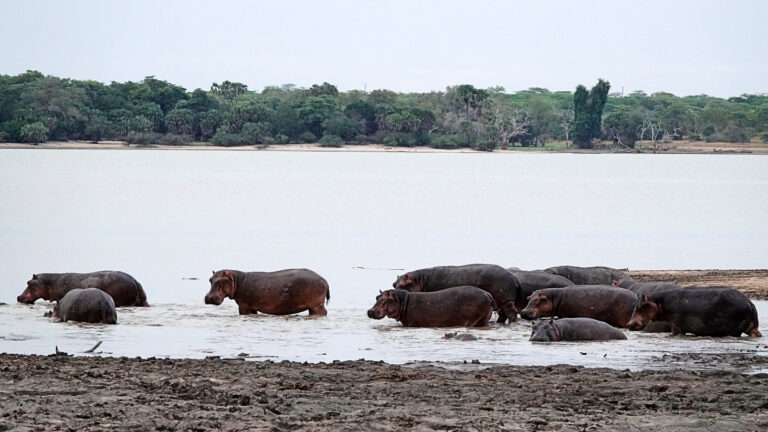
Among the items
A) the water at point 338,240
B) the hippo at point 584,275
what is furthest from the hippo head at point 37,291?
the hippo at point 584,275

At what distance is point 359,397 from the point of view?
29.3 ft

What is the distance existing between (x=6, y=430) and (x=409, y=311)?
757 cm

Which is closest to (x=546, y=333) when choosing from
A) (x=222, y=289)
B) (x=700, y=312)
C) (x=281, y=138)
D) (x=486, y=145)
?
(x=700, y=312)

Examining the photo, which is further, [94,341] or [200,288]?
[200,288]

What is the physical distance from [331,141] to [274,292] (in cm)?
10093

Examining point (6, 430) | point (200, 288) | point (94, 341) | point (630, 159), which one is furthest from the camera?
point (630, 159)

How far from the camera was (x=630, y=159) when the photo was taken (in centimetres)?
12900

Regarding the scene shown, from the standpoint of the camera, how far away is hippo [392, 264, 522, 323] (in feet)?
49.5

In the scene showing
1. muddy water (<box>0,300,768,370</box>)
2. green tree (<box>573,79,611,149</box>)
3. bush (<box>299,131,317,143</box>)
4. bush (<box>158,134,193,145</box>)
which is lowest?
muddy water (<box>0,300,768,370</box>)

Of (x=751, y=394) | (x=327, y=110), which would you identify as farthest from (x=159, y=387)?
(x=327, y=110)

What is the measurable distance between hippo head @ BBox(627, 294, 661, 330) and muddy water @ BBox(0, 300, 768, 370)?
154 millimetres

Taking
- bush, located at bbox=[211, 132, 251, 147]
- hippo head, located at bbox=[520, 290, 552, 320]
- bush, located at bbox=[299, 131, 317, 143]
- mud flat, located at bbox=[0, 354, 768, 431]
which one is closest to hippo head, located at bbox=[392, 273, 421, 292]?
hippo head, located at bbox=[520, 290, 552, 320]

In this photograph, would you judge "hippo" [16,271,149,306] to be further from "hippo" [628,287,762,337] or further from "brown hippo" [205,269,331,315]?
"hippo" [628,287,762,337]

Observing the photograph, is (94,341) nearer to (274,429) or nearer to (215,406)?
(215,406)
